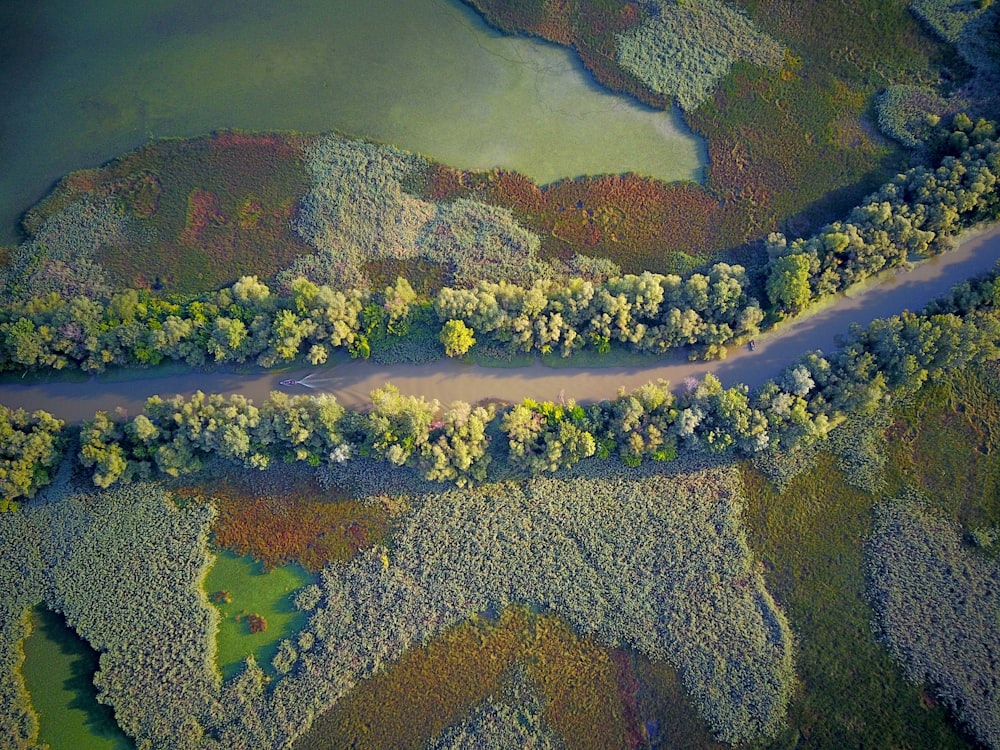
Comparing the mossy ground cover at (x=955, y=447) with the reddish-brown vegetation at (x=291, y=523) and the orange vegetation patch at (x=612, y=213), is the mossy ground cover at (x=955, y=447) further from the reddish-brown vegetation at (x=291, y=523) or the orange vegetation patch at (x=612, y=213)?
the reddish-brown vegetation at (x=291, y=523)

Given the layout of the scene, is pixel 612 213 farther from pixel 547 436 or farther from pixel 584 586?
pixel 584 586

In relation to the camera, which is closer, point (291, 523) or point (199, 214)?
point (291, 523)

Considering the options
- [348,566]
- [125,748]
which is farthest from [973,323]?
[125,748]

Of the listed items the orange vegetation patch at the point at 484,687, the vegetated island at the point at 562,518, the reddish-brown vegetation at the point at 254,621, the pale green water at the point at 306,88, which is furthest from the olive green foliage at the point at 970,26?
the reddish-brown vegetation at the point at 254,621

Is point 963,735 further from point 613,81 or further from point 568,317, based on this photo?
point 613,81

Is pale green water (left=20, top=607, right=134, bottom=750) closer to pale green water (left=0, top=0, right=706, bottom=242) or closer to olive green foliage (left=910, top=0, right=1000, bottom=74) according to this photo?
pale green water (left=0, top=0, right=706, bottom=242)

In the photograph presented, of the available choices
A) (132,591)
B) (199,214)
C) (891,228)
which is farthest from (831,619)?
(199,214)
